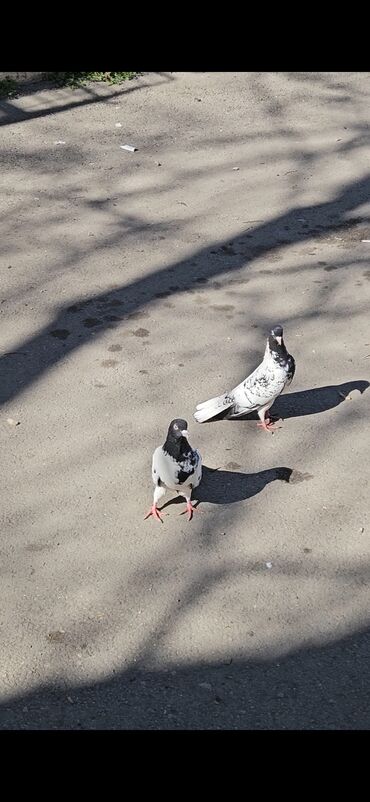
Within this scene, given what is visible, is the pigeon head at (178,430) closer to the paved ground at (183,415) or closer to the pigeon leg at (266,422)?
the paved ground at (183,415)

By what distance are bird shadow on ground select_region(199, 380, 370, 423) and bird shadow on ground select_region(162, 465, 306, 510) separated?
0.52 meters

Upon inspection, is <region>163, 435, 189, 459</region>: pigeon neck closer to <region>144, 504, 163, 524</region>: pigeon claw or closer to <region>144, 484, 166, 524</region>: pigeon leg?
<region>144, 484, 166, 524</region>: pigeon leg

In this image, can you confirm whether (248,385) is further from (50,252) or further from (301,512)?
(50,252)

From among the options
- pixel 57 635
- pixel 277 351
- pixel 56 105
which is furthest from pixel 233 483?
pixel 56 105

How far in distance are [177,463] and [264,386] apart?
95 cm

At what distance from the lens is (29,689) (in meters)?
3.52

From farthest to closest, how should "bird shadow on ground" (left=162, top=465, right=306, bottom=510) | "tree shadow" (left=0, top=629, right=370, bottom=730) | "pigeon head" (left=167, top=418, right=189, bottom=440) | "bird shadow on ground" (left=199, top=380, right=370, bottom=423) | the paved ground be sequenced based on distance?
"bird shadow on ground" (left=199, top=380, right=370, bottom=423)
"bird shadow on ground" (left=162, top=465, right=306, bottom=510)
"pigeon head" (left=167, top=418, right=189, bottom=440)
the paved ground
"tree shadow" (left=0, top=629, right=370, bottom=730)

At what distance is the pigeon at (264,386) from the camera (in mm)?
4898

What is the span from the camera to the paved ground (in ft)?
11.8

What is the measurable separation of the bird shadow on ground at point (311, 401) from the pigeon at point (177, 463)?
1014 mm

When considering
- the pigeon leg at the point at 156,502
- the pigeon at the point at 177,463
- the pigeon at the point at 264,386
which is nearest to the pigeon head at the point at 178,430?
the pigeon at the point at 177,463

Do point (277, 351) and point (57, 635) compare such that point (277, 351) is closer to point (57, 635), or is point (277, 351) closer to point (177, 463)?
point (177, 463)

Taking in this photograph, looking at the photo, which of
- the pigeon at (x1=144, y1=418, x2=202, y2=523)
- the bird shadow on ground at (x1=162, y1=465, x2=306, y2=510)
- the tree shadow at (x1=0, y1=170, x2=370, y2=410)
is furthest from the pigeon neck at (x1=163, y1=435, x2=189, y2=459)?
the tree shadow at (x1=0, y1=170, x2=370, y2=410)

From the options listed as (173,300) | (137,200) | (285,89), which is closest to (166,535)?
(173,300)
